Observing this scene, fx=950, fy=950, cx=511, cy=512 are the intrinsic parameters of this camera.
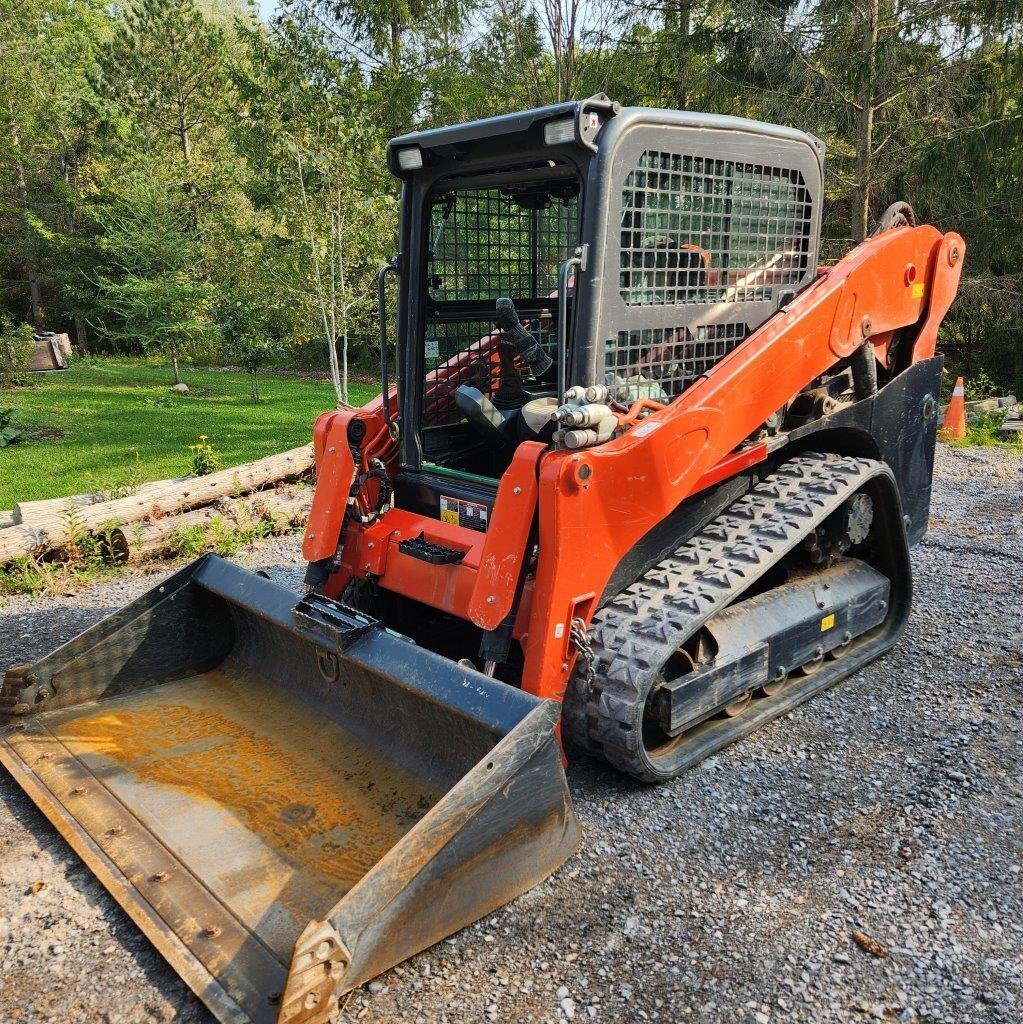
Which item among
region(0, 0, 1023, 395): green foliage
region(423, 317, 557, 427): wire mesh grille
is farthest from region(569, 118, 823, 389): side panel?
region(0, 0, 1023, 395): green foliage

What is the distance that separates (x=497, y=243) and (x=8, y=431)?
9.23m

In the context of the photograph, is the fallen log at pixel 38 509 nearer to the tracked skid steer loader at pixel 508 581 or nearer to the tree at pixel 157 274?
the tracked skid steer loader at pixel 508 581

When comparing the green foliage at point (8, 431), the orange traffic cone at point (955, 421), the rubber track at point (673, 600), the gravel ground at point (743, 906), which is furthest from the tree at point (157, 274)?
the gravel ground at point (743, 906)

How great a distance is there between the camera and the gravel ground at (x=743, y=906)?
2.65 metres

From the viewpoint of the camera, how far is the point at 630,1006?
2.62 m

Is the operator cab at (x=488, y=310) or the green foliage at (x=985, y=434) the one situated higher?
the operator cab at (x=488, y=310)

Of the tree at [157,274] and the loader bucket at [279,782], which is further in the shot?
the tree at [157,274]

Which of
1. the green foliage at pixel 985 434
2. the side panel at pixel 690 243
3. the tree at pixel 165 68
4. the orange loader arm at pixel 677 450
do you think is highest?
the tree at pixel 165 68

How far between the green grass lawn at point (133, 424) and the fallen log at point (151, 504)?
742 millimetres

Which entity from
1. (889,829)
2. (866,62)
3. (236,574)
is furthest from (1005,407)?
(236,574)

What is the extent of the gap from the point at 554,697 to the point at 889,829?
4.28 ft

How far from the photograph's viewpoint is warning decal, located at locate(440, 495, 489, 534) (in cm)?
403

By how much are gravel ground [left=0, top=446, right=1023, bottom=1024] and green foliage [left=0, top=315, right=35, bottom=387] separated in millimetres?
14930

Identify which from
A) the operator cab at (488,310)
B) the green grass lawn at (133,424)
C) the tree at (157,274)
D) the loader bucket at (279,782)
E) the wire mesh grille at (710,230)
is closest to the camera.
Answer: the loader bucket at (279,782)
